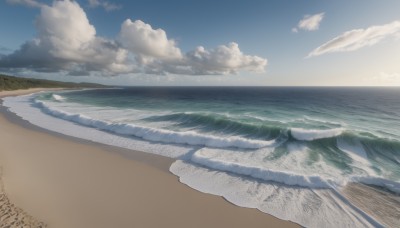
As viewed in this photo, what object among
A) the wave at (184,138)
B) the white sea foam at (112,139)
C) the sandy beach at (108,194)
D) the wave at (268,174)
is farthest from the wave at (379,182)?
the white sea foam at (112,139)

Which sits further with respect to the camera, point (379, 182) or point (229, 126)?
point (229, 126)

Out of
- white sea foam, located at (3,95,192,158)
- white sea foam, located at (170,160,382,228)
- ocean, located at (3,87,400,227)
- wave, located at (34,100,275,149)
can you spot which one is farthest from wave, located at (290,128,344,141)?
white sea foam, located at (3,95,192,158)

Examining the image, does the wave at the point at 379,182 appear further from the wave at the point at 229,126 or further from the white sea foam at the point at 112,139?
the white sea foam at the point at 112,139

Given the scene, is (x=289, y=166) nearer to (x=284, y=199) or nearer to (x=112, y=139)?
(x=284, y=199)

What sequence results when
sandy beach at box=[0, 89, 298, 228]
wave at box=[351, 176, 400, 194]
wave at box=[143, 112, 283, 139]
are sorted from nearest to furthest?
sandy beach at box=[0, 89, 298, 228], wave at box=[351, 176, 400, 194], wave at box=[143, 112, 283, 139]

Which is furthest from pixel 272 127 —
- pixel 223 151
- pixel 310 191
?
pixel 310 191

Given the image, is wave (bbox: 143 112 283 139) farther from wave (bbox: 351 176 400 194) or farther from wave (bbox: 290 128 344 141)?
wave (bbox: 351 176 400 194)

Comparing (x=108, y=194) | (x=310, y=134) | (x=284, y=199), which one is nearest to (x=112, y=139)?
(x=108, y=194)
